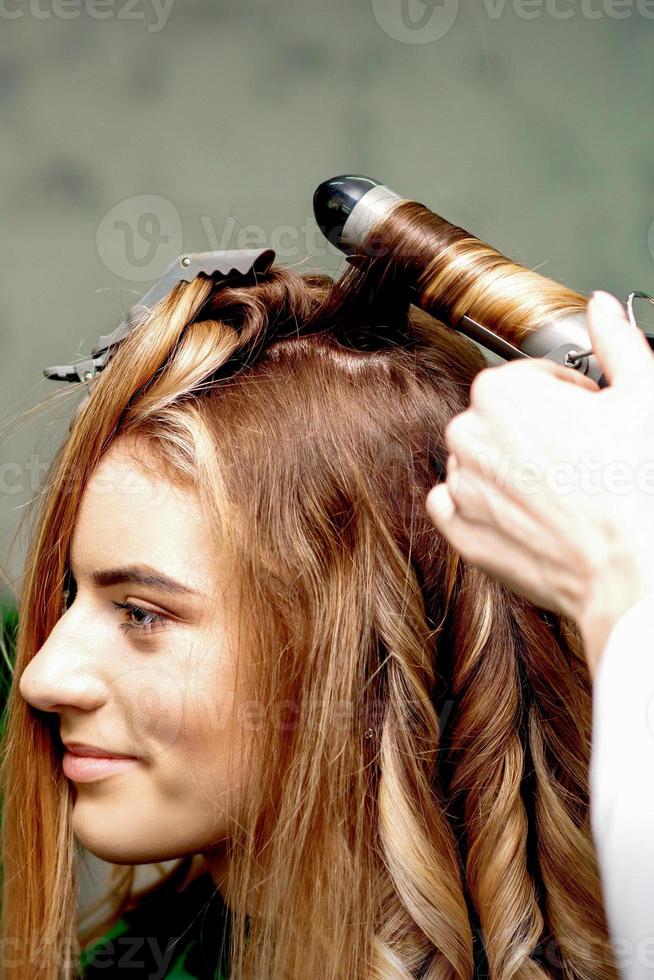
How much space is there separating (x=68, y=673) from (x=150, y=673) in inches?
2.8

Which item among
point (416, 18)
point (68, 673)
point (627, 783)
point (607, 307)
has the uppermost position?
point (416, 18)

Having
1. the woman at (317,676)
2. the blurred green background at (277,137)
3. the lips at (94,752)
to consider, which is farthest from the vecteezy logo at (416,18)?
the lips at (94,752)

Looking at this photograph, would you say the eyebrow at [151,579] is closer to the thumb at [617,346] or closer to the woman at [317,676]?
the woman at [317,676]

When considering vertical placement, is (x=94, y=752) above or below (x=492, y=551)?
below

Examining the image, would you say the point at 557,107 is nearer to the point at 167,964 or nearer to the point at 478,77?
the point at 478,77

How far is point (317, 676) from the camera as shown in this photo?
2.74 feet

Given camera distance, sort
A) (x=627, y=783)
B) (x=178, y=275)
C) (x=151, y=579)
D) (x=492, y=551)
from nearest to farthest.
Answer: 1. (x=627, y=783)
2. (x=492, y=551)
3. (x=151, y=579)
4. (x=178, y=275)

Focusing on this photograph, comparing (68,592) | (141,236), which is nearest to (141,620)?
(68,592)

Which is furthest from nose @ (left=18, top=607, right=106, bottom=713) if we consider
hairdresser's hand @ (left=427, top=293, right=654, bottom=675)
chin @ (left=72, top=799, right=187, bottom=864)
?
hairdresser's hand @ (left=427, top=293, right=654, bottom=675)

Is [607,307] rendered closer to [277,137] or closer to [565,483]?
[565,483]

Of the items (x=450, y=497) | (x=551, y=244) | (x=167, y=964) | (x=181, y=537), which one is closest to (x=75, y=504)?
(x=181, y=537)

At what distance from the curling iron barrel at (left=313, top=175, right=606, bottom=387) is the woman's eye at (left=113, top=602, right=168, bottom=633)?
350 mm

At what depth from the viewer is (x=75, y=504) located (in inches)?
35.0

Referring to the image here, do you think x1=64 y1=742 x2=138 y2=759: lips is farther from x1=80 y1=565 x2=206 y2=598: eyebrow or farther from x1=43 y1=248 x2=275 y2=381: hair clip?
x1=43 y1=248 x2=275 y2=381: hair clip
